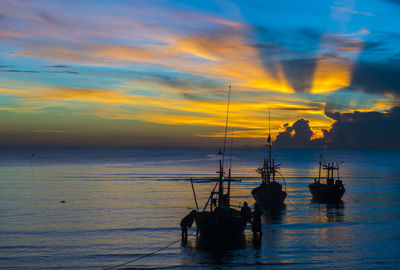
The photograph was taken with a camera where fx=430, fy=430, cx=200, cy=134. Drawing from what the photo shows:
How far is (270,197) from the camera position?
6297cm

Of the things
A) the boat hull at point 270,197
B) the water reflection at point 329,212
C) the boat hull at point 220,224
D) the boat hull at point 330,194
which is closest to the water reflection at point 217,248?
the boat hull at point 220,224

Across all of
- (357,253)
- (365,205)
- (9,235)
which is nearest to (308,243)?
(357,253)

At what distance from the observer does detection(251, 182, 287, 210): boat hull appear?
62.3 meters

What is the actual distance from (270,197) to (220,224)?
27260 millimetres

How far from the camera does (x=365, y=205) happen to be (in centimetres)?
6419

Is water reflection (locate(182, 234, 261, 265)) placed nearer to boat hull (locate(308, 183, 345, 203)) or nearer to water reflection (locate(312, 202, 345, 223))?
water reflection (locate(312, 202, 345, 223))

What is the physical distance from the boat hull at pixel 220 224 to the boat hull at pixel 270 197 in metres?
24.6

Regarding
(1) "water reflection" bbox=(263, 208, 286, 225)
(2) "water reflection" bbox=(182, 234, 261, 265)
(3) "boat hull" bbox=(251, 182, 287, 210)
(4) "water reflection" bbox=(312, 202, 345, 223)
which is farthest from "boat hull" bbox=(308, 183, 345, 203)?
(2) "water reflection" bbox=(182, 234, 261, 265)

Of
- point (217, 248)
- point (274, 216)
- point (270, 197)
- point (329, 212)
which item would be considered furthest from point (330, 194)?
point (217, 248)

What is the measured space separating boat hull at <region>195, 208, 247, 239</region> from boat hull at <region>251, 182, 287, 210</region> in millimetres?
24617

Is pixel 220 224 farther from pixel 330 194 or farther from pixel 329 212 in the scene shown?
pixel 330 194

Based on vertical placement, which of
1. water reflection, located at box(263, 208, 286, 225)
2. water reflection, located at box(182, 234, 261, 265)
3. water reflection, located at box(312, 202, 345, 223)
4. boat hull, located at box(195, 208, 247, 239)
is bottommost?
water reflection, located at box(182, 234, 261, 265)

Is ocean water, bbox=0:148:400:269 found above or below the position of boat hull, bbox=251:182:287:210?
below

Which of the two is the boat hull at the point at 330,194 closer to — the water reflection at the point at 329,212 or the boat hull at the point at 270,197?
the water reflection at the point at 329,212
